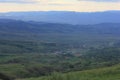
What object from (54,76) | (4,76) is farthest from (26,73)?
(4,76)

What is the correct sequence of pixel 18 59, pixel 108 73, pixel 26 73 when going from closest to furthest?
pixel 108 73, pixel 26 73, pixel 18 59

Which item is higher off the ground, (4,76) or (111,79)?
(4,76)

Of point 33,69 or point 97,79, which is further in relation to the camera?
point 33,69

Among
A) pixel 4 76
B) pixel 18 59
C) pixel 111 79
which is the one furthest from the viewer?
pixel 18 59

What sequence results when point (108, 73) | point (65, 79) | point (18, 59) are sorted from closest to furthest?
point (65, 79) → point (108, 73) → point (18, 59)

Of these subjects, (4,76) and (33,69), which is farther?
(33,69)

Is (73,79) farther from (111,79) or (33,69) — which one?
(33,69)

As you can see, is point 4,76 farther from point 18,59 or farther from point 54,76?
point 18,59

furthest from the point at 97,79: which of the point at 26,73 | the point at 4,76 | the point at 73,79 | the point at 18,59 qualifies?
→ the point at 18,59

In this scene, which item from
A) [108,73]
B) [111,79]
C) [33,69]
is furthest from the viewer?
[33,69]
